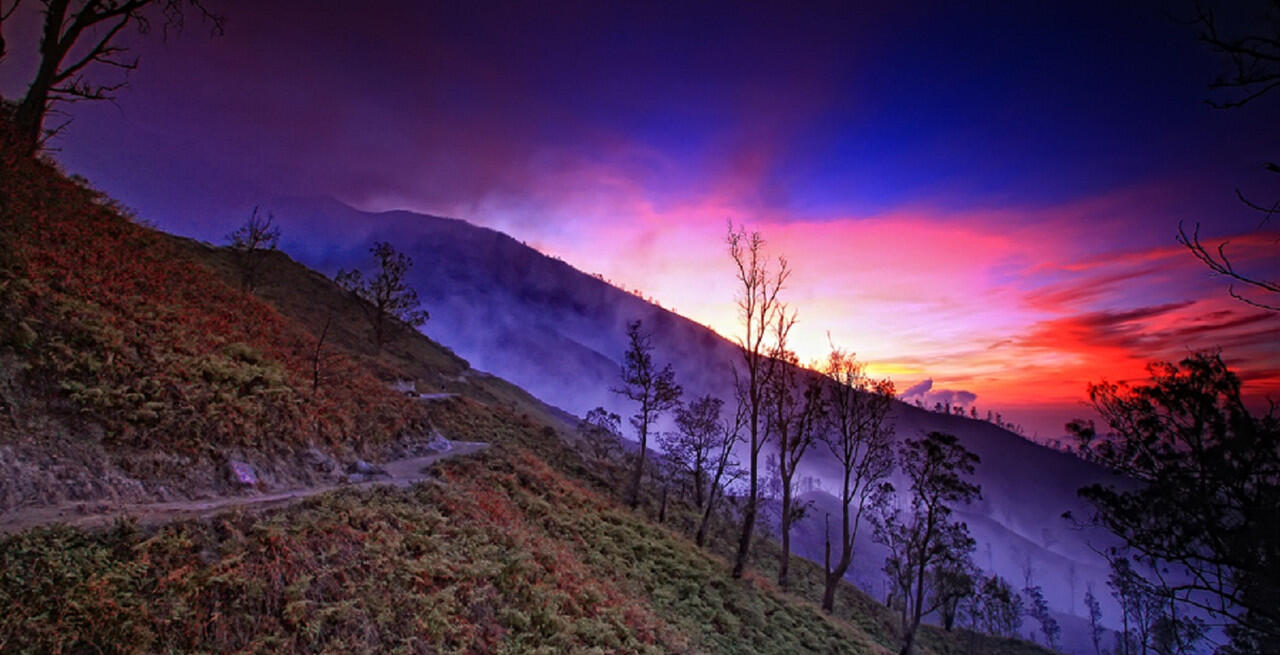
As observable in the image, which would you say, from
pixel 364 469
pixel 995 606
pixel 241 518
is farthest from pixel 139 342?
pixel 995 606

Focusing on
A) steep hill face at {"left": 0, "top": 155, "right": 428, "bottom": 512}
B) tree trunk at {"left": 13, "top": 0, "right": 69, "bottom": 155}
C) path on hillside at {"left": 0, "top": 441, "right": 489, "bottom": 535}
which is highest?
tree trunk at {"left": 13, "top": 0, "right": 69, "bottom": 155}

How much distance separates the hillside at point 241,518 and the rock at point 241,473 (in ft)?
0.34

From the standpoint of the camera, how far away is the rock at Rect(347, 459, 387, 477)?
534 inches

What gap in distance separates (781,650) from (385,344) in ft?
204

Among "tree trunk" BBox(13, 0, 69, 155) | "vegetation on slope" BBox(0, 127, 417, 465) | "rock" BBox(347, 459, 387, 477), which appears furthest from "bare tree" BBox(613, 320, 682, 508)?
"tree trunk" BBox(13, 0, 69, 155)

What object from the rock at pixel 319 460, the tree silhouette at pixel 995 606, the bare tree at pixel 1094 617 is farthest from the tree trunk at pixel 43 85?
the bare tree at pixel 1094 617

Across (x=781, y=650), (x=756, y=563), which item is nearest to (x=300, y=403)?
(x=781, y=650)

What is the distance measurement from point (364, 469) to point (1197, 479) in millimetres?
20651

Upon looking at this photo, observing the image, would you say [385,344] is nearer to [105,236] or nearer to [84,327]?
[105,236]

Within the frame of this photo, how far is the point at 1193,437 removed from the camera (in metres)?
12.4

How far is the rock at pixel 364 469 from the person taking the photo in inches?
534

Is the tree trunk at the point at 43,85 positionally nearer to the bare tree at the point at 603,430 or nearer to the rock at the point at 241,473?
the rock at the point at 241,473

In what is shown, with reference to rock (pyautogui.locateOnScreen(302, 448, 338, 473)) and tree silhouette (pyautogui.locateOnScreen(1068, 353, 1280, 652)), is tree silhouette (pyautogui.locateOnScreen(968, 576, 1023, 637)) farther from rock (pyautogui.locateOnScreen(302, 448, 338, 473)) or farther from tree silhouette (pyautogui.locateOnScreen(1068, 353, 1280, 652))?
rock (pyautogui.locateOnScreen(302, 448, 338, 473))

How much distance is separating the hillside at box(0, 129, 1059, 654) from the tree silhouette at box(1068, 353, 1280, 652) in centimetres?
906
